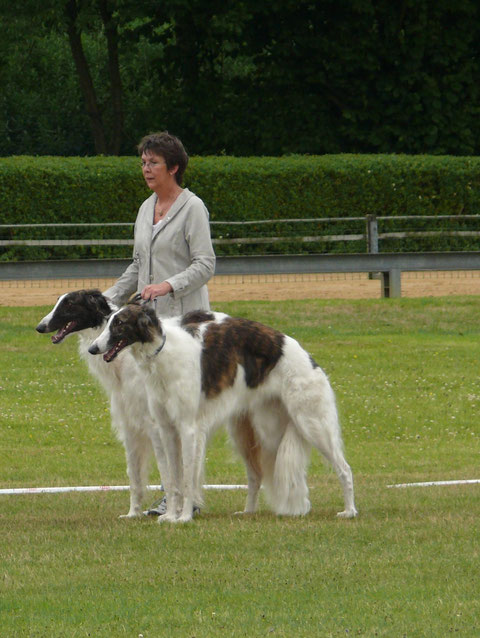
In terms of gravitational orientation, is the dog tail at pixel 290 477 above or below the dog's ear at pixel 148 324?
below

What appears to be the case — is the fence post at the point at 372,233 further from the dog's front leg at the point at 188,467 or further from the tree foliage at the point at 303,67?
the dog's front leg at the point at 188,467

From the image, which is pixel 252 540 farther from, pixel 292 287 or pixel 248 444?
pixel 292 287

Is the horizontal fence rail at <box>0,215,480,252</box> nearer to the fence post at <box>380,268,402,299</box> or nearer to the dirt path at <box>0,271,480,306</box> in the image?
the dirt path at <box>0,271,480,306</box>

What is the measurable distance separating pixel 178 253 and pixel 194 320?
465 millimetres

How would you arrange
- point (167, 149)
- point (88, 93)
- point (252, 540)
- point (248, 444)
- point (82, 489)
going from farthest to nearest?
1. point (88, 93)
2. point (82, 489)
3. point (248, 444)
4. point (167, 149)
5. point (252, 540)

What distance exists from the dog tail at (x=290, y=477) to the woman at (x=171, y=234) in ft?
3.57

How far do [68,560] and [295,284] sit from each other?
17455mm

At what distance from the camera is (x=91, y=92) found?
33.9m

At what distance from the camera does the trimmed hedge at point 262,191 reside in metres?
24.5

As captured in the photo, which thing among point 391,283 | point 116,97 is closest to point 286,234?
point 391,283

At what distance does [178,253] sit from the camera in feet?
26.3

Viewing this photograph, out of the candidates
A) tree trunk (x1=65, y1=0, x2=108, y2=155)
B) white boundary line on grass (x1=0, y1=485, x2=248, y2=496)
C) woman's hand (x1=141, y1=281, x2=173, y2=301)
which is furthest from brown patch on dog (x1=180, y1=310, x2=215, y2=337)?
tree trunk (x1=65, y1=0, x2=108, y2=155)

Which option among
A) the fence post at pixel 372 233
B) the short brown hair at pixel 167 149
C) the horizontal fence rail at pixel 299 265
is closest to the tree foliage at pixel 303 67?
the fence post at pixel 372 233

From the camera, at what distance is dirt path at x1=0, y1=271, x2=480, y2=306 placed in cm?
2189
